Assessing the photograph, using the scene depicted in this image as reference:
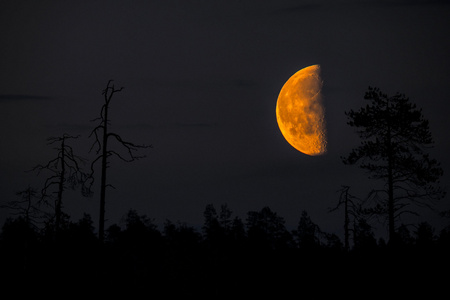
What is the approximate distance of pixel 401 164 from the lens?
99.6ft

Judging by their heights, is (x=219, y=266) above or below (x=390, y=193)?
below

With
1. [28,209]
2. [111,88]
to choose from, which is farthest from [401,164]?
[28,209]

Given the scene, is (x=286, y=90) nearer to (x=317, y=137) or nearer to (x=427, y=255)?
(x=317, y=137)

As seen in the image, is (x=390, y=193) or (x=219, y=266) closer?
(x=390, y=193)

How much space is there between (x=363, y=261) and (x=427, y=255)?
12.7ft

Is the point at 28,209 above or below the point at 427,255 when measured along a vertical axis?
above

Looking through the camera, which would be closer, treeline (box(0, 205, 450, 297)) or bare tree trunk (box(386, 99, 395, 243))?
treeline (box(0, 205, 450, 297))

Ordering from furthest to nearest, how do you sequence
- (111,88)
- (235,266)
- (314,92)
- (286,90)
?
(286,90) < (314,92) < (235,266) < (111,88)

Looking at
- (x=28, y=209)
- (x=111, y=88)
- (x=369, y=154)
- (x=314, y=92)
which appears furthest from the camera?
(x=314, y=92)

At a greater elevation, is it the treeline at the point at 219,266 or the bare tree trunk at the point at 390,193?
the bare tree trunk at the point at 390,193

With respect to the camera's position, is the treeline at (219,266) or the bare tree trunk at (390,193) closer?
the treeline at (219,266)

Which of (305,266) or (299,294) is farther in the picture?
(305,266)

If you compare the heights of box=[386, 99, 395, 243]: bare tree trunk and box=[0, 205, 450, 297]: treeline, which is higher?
box=[386, 99, 395, 243]: bare tree trunk

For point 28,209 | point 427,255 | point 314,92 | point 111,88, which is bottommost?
point 427,255
